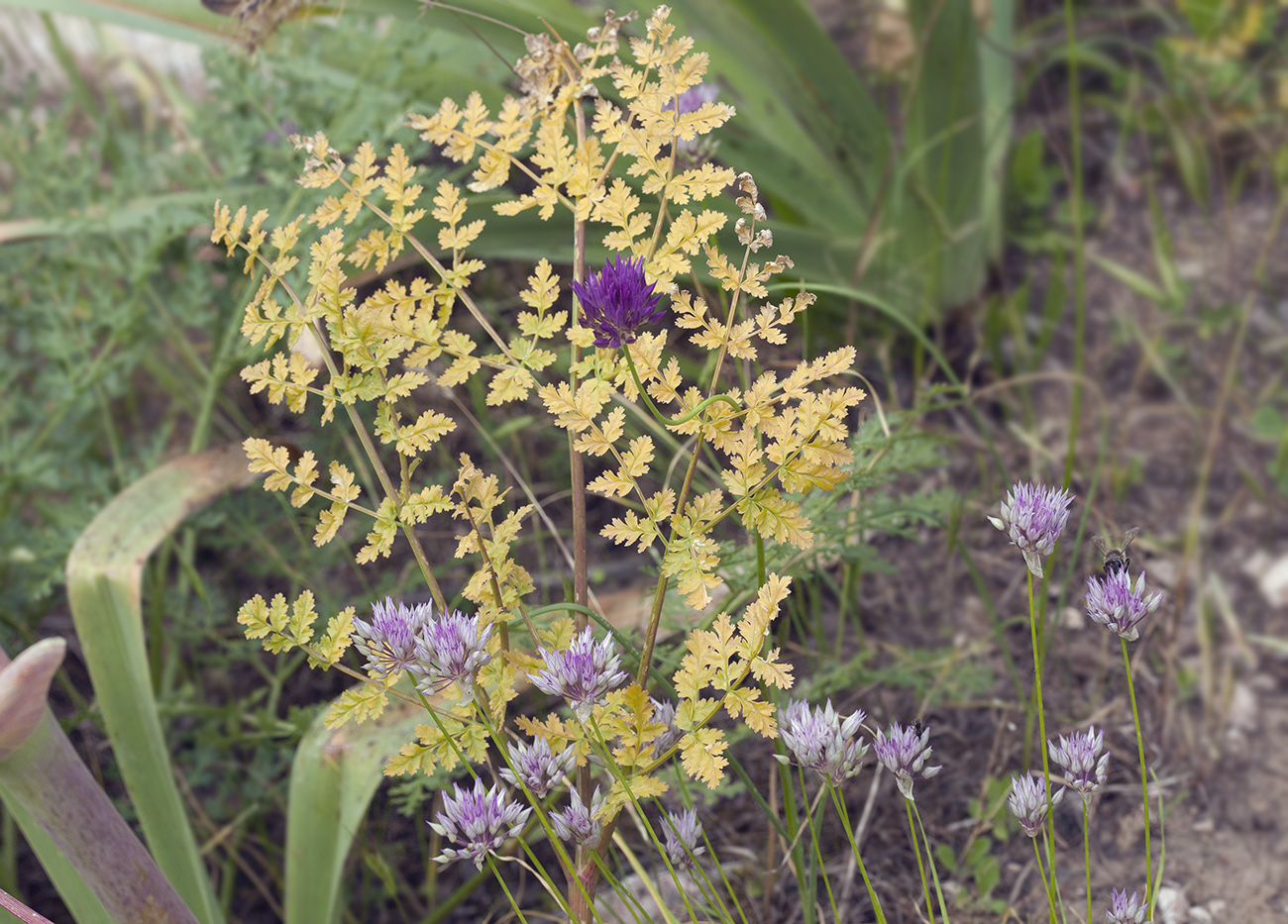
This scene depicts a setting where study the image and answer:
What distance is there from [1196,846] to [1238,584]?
543mm

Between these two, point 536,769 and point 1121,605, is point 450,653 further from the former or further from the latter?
point 1121,605

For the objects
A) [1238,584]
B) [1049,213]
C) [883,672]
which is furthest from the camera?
[1049,213]

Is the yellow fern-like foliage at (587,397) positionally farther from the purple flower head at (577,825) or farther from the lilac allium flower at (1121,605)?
the lilac allium flower at (1121,605)

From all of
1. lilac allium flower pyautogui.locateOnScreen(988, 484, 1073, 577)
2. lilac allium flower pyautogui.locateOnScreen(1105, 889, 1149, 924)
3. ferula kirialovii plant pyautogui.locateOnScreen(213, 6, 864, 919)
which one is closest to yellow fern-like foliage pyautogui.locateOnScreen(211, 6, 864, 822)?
ferula kirialovii plant pyautogui.locateOnScreen(213, 6, 864, 919)

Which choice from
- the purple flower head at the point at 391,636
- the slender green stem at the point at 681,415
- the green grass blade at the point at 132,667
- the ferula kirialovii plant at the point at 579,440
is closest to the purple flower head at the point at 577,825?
the ferula kirialovii plant at the point at 579,440

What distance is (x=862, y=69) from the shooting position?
204 centimetres

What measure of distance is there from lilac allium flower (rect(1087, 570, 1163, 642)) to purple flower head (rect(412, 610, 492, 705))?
37cm

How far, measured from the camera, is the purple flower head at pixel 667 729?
700mm

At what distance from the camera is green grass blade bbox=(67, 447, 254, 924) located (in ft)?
3.04

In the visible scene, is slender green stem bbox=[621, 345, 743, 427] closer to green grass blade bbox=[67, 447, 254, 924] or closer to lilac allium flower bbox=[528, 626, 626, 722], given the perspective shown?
lilac allium flower bbox=[528, 626, 626, 722]

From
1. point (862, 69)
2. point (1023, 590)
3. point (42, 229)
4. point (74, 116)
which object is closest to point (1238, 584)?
point (1023, 590)

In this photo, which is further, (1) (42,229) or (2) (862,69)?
(2) (862,69)

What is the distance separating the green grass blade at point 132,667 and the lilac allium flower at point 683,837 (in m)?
0.48

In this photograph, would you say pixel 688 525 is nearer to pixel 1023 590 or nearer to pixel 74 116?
pixel 1023 590
